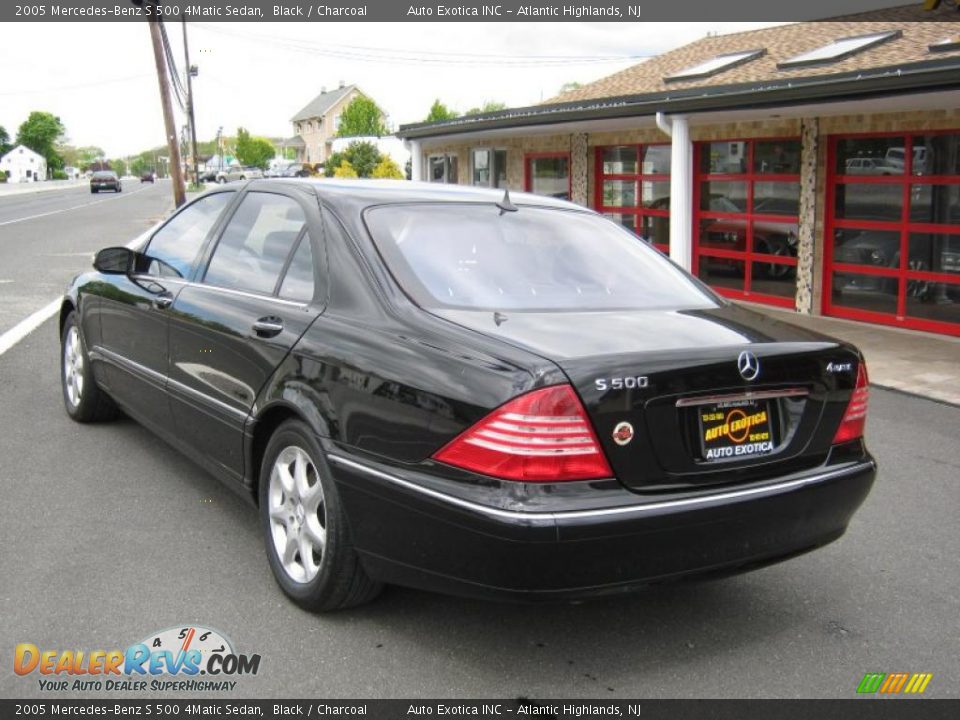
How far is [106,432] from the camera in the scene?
6078mm

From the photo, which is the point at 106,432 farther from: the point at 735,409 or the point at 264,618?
the point at 735,409

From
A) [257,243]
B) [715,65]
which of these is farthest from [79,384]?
[715,65]

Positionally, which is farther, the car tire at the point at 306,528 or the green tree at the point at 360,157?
the green tree at the point at 360,157

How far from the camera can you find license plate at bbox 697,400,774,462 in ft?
10.2

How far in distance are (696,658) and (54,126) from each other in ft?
585

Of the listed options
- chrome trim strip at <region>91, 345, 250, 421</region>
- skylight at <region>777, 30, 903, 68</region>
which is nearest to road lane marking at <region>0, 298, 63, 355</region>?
chrome trim strip at <region>91, 345, 250, 421</region>

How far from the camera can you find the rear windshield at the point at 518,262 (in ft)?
11.8

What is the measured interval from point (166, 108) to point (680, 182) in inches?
799

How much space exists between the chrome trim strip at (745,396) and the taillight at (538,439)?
36 cm

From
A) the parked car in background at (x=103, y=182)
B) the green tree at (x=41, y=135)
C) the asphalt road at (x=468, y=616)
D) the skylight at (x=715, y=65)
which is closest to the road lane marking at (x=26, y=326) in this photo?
the asphalt road at (x=468, y=616)

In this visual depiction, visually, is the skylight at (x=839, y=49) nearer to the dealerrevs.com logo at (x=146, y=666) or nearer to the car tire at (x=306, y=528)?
the car tire at (x=306, y=528)

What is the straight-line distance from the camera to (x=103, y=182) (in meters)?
66.9

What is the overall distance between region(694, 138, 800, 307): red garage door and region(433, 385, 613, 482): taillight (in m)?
11.0
